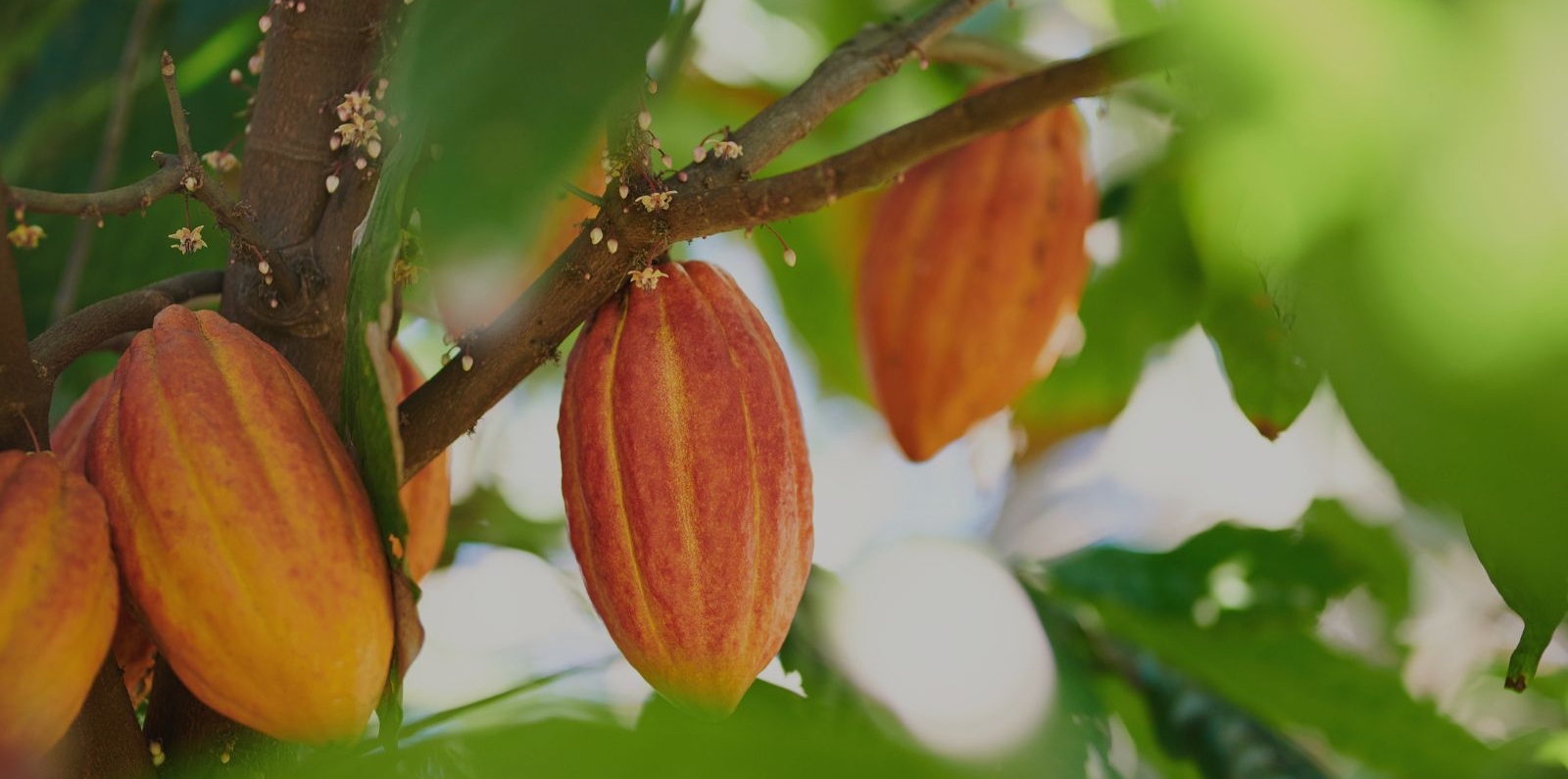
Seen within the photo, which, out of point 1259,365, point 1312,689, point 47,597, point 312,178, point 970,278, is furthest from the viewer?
point 1312,689

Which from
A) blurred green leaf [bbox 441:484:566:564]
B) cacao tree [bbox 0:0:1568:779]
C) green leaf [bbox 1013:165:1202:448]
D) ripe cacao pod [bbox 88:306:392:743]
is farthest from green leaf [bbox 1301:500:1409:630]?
ripe cacao pod [bbox 88:306:392:743]

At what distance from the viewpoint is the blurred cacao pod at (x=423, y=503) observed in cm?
57

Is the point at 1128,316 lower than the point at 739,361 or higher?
lower

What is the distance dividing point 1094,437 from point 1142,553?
0.25 metres

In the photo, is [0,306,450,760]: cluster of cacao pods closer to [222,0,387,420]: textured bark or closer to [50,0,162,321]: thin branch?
[222,0,387,420]: textured bark

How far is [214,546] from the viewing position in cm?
41

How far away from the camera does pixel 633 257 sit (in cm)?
47

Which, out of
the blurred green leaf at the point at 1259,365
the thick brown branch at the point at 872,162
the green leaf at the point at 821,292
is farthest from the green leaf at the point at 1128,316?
the thick brown branch at the point at 872,162

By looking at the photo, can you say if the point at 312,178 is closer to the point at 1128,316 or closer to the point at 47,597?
the point at 47,597

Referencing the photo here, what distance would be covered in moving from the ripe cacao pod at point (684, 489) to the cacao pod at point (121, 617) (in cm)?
15

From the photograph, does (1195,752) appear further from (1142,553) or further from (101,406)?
(101,406)

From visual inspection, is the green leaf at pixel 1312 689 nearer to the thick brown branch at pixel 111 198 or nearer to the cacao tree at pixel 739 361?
the cacao tree at pixel 739 361

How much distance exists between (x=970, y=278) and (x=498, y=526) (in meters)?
0.39

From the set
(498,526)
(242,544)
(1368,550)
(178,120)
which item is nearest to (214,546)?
(242,544)
